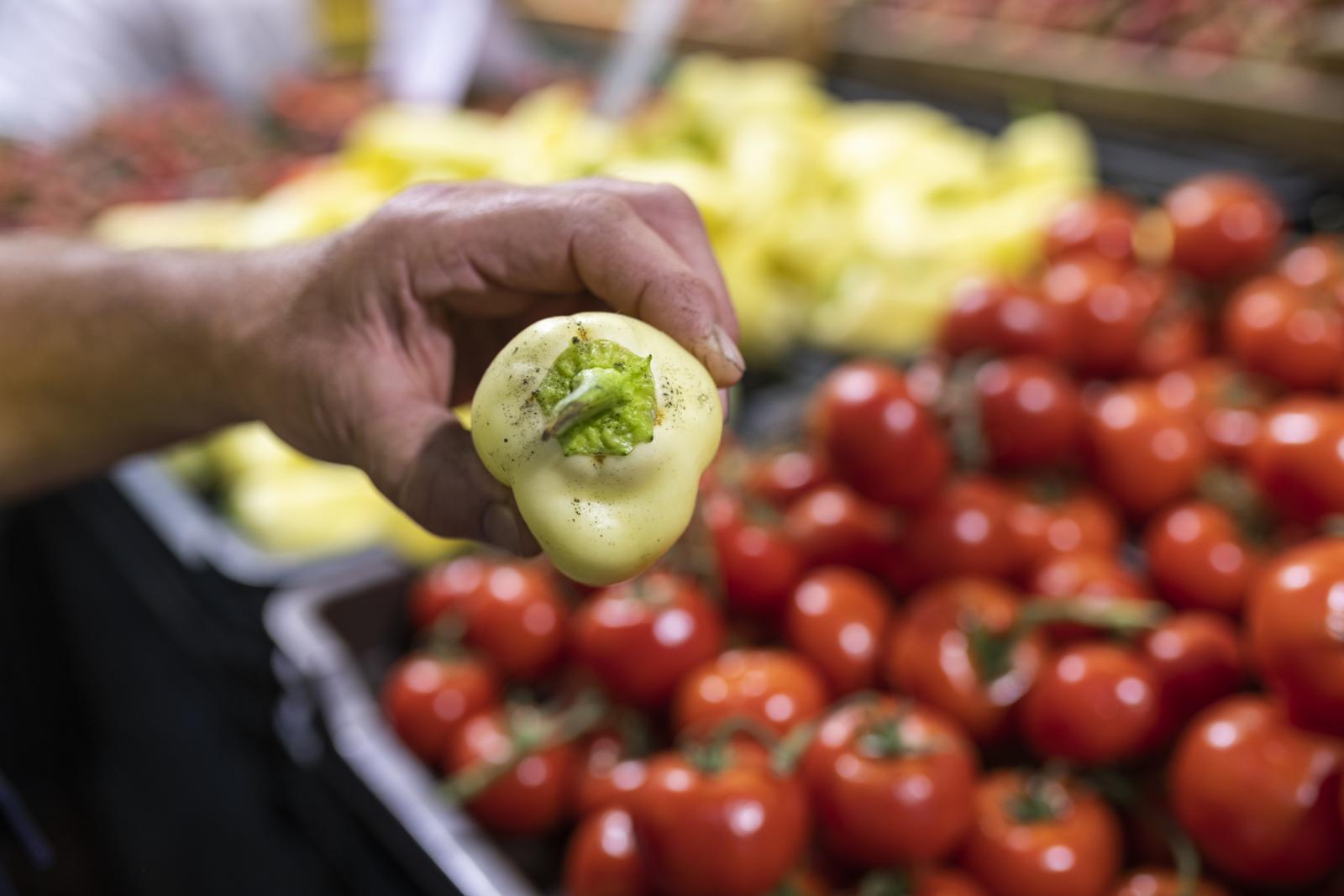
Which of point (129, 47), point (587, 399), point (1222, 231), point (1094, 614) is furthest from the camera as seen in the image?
point (129, 47)

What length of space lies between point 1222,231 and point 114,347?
1.64 metres

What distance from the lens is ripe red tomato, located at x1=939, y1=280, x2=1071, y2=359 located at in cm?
158

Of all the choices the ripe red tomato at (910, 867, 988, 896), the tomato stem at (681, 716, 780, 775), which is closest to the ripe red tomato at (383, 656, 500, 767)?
the tomato stem at (681, 716, 780, 775)

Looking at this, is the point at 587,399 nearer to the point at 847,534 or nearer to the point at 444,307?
the point at 444,307

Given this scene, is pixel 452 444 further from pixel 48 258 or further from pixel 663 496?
pixel 48 258

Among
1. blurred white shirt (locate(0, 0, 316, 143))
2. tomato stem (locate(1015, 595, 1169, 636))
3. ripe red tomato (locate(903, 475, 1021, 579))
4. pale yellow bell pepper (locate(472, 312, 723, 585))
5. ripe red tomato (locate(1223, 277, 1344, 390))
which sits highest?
pale yellow bell pepper (locate(472, 312, 723, 585))

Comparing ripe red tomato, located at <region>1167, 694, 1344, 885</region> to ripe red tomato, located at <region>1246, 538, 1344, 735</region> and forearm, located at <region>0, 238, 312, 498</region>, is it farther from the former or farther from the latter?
forearm, located at <region>0, 238, 312, 498</region>

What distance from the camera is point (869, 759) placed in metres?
1.10

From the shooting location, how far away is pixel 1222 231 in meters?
1.80

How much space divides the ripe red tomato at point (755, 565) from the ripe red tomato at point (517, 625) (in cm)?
25

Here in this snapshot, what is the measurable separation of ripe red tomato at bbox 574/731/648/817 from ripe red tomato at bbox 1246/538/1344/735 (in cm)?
62

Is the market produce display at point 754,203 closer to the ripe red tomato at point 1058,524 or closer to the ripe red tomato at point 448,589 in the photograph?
the ripe red tomato at point 448,589

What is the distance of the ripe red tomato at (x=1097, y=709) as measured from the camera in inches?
45.2

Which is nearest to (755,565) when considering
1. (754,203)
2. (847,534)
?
(847,534)
